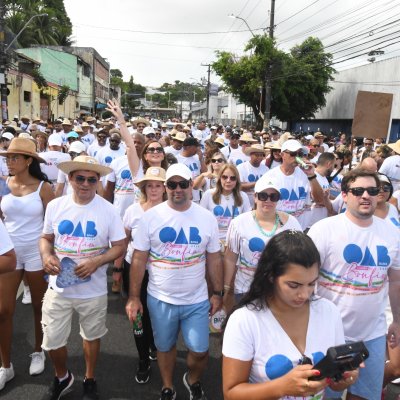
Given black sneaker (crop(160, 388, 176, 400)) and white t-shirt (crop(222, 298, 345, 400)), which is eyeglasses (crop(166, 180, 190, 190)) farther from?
black sneaker (crop(160, 388, 176, 400))

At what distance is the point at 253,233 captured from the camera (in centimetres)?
348

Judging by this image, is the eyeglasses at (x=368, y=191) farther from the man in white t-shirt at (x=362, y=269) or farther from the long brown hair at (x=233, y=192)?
the long brown hair at (x=233, y=192)

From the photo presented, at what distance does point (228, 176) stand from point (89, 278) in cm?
212

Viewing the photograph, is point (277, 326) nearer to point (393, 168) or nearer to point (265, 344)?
point (265, 344)

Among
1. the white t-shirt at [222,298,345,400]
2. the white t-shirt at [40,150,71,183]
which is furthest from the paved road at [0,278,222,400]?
the white t-shirt at [40,150,71,183]

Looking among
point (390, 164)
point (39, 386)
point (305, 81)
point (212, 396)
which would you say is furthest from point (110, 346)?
point (305, 81)

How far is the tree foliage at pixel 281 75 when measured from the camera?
2898 cm

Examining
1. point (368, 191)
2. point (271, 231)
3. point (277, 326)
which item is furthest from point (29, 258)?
point (368, 191)

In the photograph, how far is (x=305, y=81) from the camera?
32.3m

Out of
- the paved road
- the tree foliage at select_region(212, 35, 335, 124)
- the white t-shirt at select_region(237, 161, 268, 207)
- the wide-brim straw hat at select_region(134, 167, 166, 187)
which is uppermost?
the tree foliage at select_region(212, 35, 335, 124)

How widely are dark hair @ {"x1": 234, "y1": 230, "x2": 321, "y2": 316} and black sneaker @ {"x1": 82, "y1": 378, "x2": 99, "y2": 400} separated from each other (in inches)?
75.5

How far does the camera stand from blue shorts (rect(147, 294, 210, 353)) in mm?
3174

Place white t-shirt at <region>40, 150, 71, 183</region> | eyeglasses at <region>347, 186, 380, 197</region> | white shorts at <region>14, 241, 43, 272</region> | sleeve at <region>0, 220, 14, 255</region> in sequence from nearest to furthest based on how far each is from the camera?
sleeve at <region>0, 220, 14, 255</region> → eyeglasses at <region>347, 186, 380, 197</region> → white shorts at <region>14, 241, 43, 272</region> → white t-shirt at <region>40, 150, 71, 183</region>

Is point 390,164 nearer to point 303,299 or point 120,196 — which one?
point 120,196
